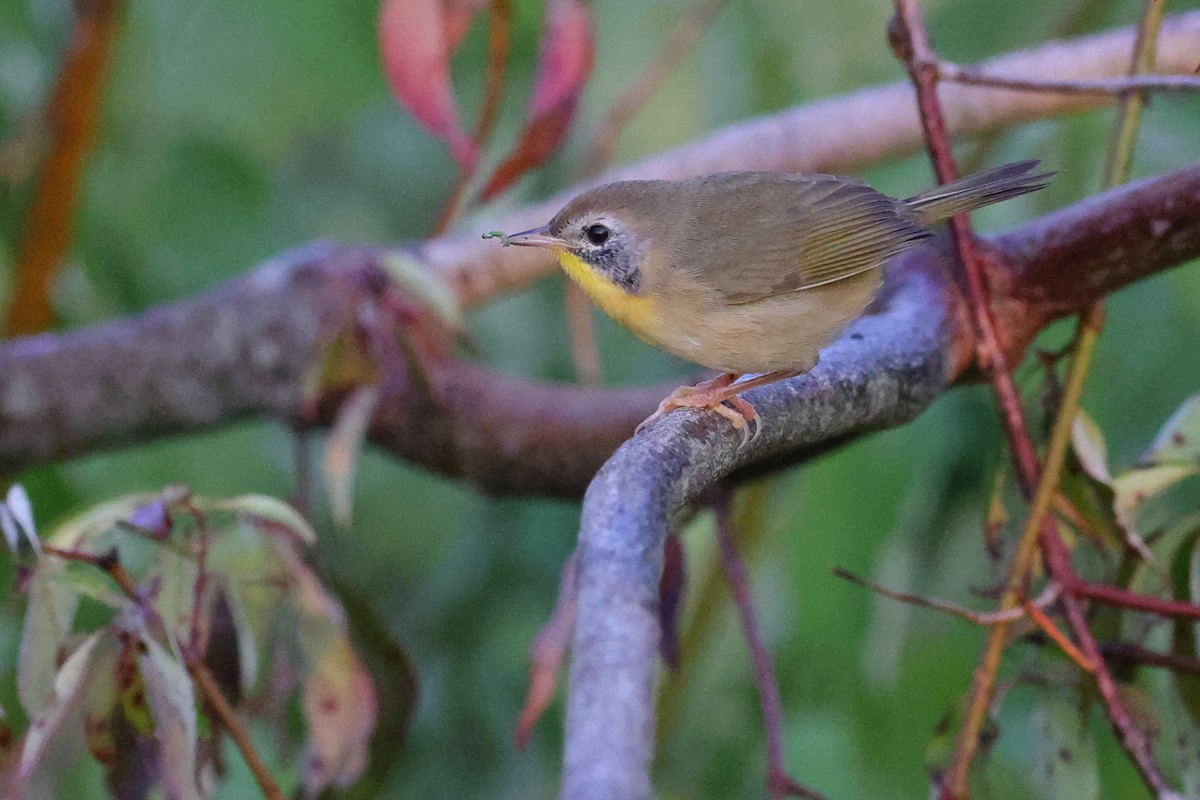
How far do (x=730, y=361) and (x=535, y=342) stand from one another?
235cm

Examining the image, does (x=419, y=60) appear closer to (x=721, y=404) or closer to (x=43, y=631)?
(x=721, y=404)

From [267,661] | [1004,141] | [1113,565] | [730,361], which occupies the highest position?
[1004,141]

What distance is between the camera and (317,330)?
275 cm

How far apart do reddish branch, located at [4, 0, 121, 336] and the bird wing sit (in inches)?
76.6

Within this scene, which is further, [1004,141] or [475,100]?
[475,100]

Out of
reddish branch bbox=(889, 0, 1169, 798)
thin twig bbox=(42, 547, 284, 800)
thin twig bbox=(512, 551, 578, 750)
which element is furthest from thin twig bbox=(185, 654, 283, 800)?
reddish branch bbox=(889, 0, 1169, 798)

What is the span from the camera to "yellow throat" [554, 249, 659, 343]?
2.06 metres

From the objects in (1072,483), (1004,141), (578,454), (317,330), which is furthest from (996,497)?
(1004,141)

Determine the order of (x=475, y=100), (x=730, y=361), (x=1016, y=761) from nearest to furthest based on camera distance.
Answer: (x=730, y=361) → (x=1016, y=761) → (x=475, y=100)

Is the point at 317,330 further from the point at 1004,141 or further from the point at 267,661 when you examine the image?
the point at 1004,141

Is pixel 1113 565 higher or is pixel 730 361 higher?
pixel 730 361

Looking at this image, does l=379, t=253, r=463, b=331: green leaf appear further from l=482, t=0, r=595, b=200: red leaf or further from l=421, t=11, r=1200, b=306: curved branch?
l=421, t=11, r=1200, b=306: curved branch

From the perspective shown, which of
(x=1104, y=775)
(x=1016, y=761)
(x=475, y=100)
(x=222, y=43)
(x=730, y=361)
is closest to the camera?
(x=730, y=361)

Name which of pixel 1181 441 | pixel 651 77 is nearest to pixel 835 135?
pixel 651 77
